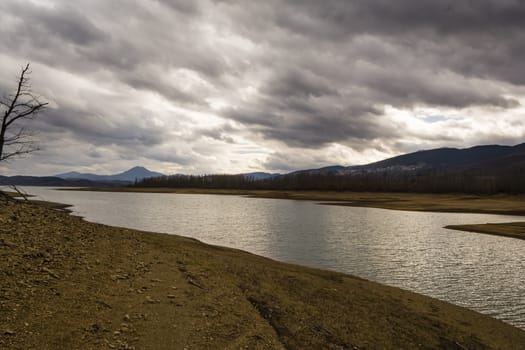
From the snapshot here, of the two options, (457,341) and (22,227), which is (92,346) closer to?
(22,227)

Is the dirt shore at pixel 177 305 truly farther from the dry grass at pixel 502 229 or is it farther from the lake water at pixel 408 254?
the dry grass at pixel 502 229

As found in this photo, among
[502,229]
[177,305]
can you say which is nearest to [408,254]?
[177,305]

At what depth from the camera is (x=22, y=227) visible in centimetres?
1591

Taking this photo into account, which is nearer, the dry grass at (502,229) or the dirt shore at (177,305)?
the dirt shore at (177,305)

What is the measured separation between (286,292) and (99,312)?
8956mm

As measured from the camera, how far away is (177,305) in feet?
42.8

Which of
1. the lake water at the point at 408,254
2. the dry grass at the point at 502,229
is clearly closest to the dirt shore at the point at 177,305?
the lake water at the point at 408,254

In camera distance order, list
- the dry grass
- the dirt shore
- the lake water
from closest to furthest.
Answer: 1. the dirt shore
2. the lake water
3. the dry grass

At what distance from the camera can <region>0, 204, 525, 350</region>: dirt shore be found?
34.4 feet

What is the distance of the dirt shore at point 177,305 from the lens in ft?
34.4

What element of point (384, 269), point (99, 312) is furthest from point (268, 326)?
point (384, 269)

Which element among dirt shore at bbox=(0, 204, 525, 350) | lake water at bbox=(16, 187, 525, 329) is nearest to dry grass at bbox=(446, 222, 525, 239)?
lake water at bbox=(16, 187, 525, 329)

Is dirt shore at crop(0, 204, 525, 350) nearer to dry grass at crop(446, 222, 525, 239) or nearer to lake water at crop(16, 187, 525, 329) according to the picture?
lake water at crop(16, 187, 525, 329)

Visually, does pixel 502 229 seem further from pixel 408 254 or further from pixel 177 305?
pixel 177 305
